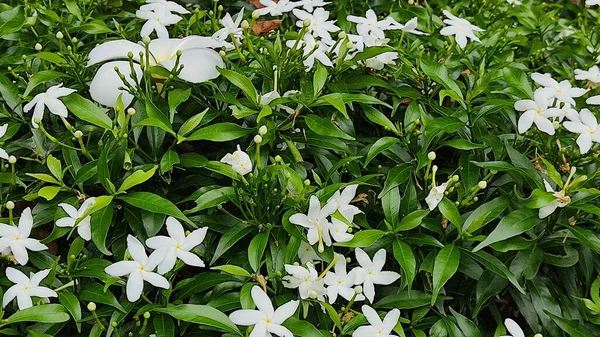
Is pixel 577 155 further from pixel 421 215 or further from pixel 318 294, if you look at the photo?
pixel 318 294

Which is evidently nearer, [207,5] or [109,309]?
[109,309]

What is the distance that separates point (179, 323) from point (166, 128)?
1.10 feet

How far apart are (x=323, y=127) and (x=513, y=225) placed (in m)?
0.38

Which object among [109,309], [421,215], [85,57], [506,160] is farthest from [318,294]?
[85,57]

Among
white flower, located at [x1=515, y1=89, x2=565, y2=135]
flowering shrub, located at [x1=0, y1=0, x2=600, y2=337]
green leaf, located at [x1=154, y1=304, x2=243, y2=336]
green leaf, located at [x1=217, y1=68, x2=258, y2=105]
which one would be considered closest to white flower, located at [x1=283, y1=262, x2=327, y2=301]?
flowering shrub, located at [x1=0, y1=0, x2=600, y2=337]

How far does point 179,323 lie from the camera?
44.3 inches

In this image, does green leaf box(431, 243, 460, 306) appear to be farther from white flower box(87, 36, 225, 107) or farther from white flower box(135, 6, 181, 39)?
white flower box(135, 6, 181, 39)

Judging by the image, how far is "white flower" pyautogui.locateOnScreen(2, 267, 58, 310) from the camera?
109 centimetres

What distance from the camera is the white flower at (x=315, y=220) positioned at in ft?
3.69

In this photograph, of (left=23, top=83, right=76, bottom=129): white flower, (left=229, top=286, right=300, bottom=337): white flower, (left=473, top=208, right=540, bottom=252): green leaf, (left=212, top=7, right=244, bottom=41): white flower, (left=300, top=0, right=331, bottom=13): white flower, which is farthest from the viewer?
(left=300, top=0, right=331, bottom=13): white flower

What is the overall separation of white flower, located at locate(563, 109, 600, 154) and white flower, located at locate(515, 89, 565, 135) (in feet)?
0.11

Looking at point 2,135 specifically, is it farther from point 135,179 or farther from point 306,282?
point 306,282

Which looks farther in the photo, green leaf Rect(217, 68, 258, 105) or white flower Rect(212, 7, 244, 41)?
white flower Rect(212, 7, 244, 41)

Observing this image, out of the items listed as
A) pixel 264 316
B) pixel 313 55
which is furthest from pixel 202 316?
pixel 313 55
